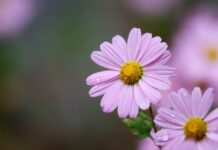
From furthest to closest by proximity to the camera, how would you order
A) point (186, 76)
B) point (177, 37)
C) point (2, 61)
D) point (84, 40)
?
point (84, 40) < point (2, 61) < point (177, 37) < point (186, 76)

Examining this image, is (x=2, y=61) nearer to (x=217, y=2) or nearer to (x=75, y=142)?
(x=75, y=142)

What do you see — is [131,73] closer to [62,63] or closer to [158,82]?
[158,82]

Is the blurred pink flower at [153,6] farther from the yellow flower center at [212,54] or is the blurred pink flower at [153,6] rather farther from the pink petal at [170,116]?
the pink petal at [170,116]

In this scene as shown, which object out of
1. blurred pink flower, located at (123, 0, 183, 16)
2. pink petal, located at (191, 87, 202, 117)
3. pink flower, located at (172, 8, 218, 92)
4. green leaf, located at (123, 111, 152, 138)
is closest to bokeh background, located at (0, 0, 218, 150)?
blurred pink flower, located at (123, 0, 183, 16)

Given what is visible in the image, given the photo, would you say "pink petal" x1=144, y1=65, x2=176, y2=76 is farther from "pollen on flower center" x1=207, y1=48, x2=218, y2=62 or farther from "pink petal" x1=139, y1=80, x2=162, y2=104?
"pollen on flower center" x1=207, y1=48, x2=218, y2=62

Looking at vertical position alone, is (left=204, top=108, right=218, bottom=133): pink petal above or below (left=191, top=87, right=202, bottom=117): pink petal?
below

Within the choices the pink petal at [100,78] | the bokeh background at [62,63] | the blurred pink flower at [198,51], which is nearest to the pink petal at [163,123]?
the pink petal at [100,78]

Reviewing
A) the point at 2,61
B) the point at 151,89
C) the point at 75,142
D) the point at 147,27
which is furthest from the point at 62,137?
the point at 151,89
